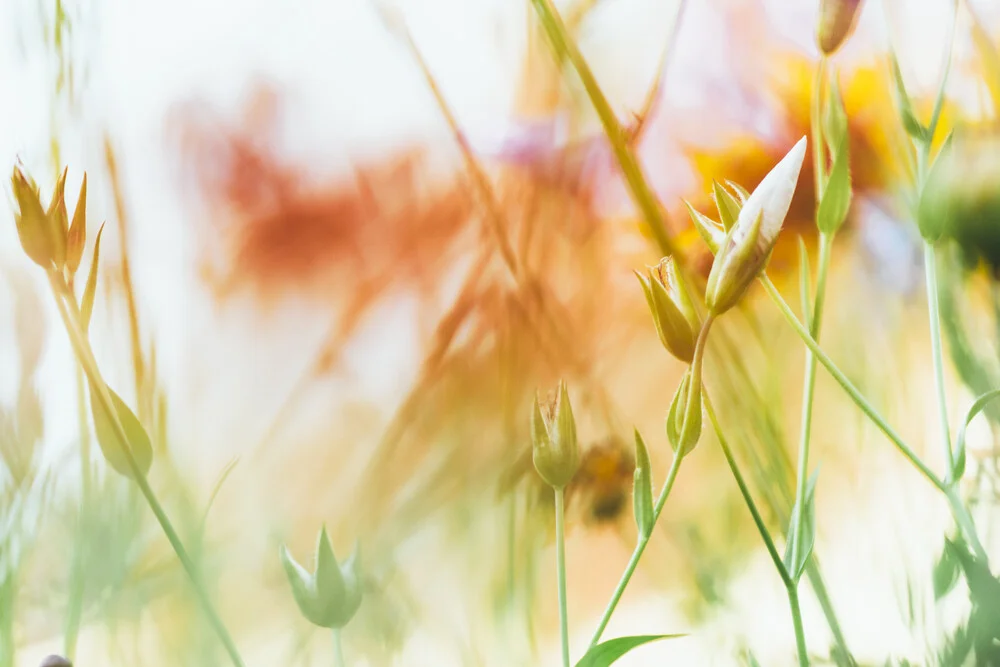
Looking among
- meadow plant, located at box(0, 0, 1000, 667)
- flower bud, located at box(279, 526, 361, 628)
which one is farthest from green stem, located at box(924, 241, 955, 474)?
flower bud, located at box(279, 526, 361, 628)

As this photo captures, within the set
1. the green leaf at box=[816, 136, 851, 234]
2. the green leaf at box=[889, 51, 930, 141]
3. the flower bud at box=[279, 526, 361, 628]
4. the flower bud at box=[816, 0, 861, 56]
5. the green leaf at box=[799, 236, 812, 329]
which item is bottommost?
the flower bud at box=[279, 526, 361, 628]

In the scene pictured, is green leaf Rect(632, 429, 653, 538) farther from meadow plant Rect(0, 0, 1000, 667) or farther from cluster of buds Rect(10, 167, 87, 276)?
cluster of buds Rect(10, 167, 87, 276)

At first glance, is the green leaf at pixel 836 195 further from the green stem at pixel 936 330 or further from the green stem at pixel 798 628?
the green stem at pixel 798 628

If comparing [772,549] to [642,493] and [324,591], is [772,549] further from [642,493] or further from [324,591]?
[324,591]

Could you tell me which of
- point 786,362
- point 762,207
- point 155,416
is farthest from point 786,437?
point 155,416

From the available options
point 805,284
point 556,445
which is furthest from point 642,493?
point 805,284

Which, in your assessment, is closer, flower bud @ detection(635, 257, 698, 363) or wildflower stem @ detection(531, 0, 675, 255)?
flower bud @ detection(635, 257, 698, 363)

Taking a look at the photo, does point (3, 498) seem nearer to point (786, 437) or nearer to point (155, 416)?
point (155, 416)
